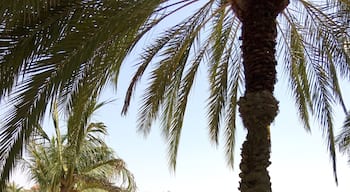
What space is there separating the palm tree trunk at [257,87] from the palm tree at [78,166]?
27.4 ft

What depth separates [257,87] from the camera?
7098 millimetres

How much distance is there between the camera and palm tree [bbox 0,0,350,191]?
617cm

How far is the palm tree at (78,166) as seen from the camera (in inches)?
596

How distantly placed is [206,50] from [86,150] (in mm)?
6756

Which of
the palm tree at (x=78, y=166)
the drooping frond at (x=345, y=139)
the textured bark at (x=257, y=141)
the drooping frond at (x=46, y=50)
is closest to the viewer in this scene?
the drooping frond at (x=46, y=50)

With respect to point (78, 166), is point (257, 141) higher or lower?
lower

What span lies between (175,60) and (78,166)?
7430mm

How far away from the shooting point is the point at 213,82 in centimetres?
1016

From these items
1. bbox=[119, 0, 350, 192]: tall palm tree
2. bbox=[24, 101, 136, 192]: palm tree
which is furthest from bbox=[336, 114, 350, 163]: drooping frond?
bbox=[24, 101, 136, 192]: palm tree

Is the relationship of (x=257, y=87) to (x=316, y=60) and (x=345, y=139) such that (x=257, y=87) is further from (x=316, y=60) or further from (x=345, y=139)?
(x=345, y=139)

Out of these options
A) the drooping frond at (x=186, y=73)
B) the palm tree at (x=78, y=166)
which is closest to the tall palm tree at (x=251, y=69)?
the drooping frond at (x=186, y=73)

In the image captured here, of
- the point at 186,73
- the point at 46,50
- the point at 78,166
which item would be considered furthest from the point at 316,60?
the point at 78,166

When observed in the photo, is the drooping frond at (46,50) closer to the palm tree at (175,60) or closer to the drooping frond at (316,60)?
the palm tree at (175,60)

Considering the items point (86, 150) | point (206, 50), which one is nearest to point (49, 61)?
point (206, 50)
